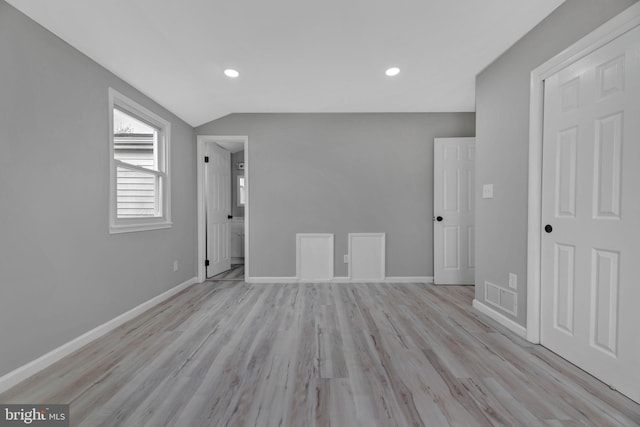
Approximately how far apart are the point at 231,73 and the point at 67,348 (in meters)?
2.67

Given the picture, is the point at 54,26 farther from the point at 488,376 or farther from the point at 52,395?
the point at 488,376

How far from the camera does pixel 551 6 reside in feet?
6.21

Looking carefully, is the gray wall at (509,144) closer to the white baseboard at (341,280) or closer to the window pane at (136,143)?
the white baseboard at (341,280)

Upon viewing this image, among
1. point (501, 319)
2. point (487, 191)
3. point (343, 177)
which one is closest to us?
point (501, 319)

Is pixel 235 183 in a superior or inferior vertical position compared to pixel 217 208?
superior

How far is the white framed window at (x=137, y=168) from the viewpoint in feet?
8.01

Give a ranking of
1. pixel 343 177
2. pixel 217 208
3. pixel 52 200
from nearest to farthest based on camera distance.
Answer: pixel 52 200, pixel 343 177, pixel 217 208

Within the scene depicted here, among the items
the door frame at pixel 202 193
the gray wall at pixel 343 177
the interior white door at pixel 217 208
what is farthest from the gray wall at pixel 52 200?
the gray wall at pixel 343 177

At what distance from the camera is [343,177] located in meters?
3.85

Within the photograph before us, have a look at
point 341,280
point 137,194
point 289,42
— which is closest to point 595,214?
point 289,42

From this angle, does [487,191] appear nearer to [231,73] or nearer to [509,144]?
[509,144]

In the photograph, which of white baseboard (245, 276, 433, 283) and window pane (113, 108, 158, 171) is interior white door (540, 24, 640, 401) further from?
window pane (113, 108, 158, 171)

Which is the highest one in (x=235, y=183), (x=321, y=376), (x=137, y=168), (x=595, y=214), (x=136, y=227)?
(x=235, y=183)

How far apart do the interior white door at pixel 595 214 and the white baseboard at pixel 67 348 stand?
3.46 meters
